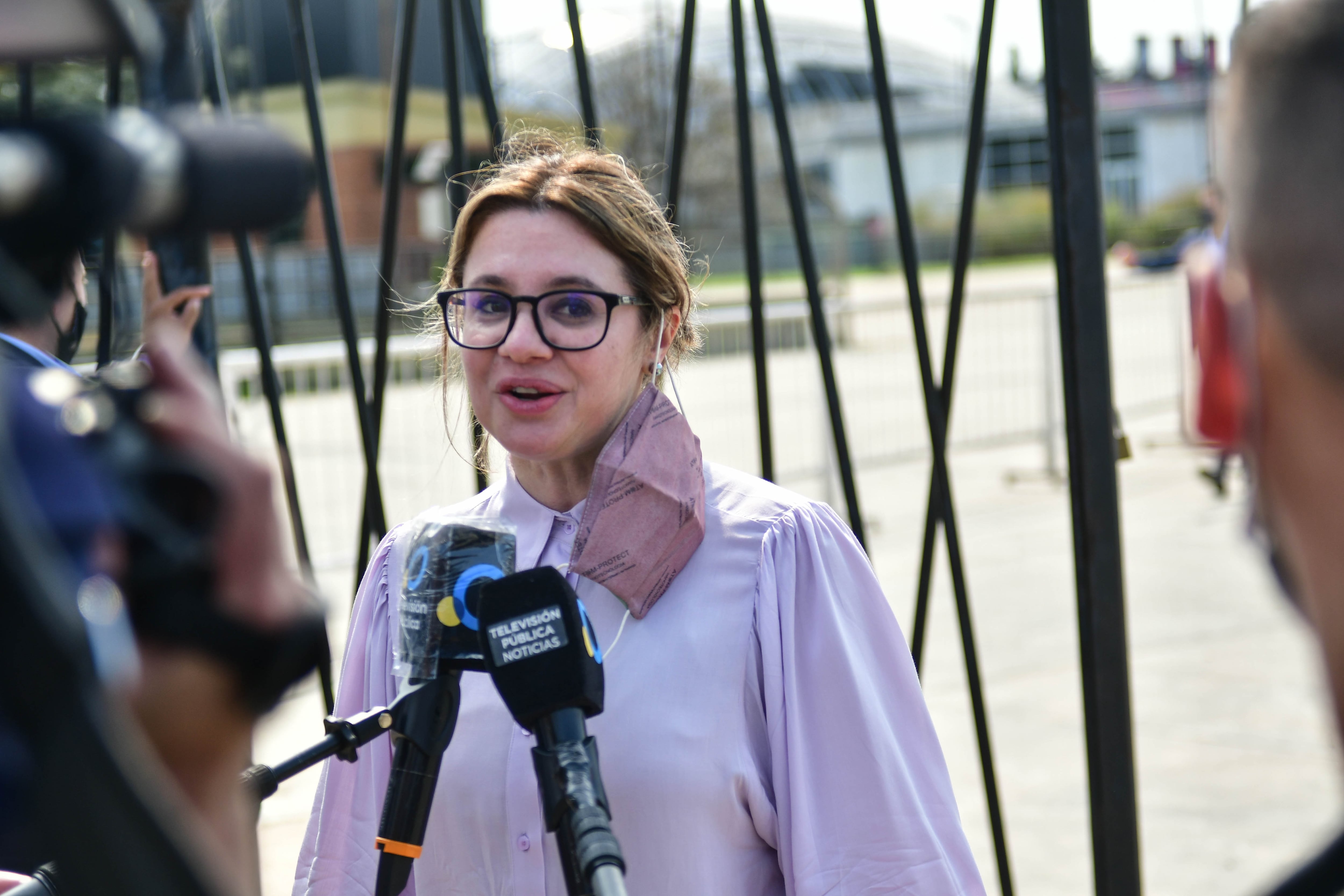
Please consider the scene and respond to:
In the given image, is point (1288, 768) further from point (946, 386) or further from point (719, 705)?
point (719, 705)

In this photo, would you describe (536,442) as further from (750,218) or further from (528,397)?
(750,218)

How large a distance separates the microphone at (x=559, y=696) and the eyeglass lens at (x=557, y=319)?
2.89 ft

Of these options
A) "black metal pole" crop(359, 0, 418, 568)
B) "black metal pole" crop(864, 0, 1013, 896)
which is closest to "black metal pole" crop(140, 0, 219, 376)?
"black metal pole" crop(359, 0, 418, 568)

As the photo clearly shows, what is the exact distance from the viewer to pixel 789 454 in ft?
35.2

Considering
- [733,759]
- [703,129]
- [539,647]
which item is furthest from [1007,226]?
[539,647]

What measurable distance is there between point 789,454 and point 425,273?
39.5 feet

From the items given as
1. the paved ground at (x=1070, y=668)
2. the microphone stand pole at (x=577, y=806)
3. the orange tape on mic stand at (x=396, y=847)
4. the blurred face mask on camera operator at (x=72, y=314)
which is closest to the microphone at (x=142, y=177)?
the blurred face mask on camera operator at (x=72, y=314)

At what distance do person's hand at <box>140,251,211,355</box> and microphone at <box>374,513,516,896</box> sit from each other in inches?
14.1

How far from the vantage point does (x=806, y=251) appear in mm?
2389

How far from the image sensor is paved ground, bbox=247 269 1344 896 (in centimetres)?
393

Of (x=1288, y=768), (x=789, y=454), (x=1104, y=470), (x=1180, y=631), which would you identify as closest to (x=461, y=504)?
(x=1104, y=470)

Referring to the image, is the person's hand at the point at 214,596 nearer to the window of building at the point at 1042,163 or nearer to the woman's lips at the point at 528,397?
the woman's lips at the point at 528,397

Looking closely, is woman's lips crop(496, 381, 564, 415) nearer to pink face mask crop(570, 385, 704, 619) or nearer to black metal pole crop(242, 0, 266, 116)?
pink face mask crop(570, 385, 704, 619)

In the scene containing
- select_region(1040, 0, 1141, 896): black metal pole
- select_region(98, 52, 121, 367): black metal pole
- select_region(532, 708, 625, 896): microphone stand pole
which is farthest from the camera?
select_region(1040, 0, 1141, 896): black metal pole
